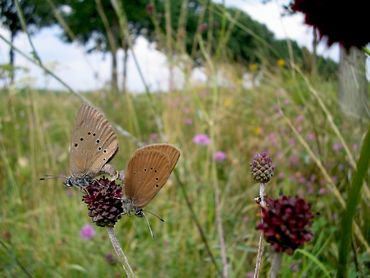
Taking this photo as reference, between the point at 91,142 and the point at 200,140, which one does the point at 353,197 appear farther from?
the point at 200,140

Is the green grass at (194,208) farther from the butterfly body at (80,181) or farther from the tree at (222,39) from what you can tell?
the butterfly body at (80,181)

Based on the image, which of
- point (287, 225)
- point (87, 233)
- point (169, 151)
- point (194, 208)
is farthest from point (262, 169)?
point (194, 208)

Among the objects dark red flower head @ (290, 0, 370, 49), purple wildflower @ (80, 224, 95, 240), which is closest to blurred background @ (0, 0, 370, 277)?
purple wildflower @ (80, 224, 95, 240)

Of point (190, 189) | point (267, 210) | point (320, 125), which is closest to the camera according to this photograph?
point (267, 210)

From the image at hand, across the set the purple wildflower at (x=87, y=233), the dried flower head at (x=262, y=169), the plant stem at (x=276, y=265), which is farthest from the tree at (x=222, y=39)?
the plant stem at (x=276, y=265)

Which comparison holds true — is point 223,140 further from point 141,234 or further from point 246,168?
point 141,234

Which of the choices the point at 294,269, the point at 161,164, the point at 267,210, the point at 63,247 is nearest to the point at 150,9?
the point at 63,247

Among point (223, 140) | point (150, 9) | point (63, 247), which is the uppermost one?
point (150, 9)
